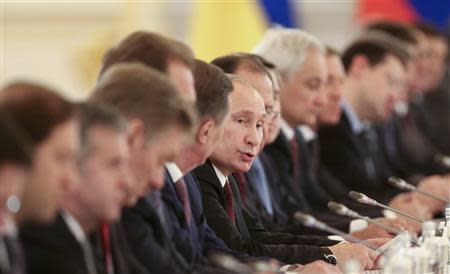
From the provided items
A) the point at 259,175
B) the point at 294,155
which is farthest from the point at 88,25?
the point at 259,175

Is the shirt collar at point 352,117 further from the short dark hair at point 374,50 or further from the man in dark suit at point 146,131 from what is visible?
the man in dark suit at point 146,131

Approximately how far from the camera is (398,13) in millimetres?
12391

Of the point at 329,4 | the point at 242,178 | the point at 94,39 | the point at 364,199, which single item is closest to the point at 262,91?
the point at 242,178

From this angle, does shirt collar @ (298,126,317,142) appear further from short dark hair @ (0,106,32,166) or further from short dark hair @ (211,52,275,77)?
short dark hair @ (0,106,32,166)

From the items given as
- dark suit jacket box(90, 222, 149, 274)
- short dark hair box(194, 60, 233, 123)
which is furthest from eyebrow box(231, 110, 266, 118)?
dark suit jacket box(90, 222, 149, 274)

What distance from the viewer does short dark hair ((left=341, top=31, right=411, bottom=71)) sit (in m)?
8.55

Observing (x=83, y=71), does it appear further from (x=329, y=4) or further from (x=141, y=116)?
(x=141, y=116)

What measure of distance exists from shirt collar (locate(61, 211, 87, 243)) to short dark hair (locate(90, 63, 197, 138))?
1.38 feet

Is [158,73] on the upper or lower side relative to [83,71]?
upper

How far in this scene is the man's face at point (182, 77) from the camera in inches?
178

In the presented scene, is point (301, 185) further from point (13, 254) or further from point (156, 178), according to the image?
point (13, 254)

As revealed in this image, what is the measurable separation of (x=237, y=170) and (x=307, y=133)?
2.25m

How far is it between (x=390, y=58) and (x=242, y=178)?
3.02 metres

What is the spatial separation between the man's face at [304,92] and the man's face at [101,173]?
10.4 feet
